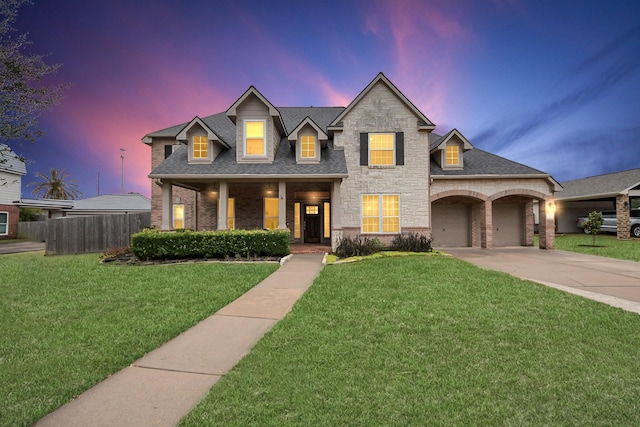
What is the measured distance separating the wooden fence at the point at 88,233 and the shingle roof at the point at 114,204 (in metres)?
15.8

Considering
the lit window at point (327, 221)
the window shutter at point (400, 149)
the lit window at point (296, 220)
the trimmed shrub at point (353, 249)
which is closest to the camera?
the trimmed shrub at point (353, 249)

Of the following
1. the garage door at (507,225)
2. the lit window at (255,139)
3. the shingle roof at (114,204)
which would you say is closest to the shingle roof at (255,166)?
the lit window at (255,139)

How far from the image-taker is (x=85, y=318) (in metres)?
5.01

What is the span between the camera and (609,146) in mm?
66250

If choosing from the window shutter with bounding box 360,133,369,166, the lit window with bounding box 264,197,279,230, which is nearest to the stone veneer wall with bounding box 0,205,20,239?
the lit window with bounding box 264,197,279,230

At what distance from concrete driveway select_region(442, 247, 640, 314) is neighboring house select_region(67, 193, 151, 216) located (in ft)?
107

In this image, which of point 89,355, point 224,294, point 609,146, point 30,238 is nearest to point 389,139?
point 224,294

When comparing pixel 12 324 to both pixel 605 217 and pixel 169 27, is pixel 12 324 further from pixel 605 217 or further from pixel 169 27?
pixel 605 217

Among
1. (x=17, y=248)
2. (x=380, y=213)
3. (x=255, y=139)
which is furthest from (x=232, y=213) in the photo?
(x=17, y=248)

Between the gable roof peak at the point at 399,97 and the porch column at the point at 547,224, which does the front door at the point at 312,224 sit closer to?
the gable roof peak at the point at 399,97

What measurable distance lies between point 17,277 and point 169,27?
1586 cm

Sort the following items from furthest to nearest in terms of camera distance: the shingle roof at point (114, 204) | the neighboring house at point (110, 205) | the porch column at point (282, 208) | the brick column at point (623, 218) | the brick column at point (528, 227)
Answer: the shingle roof at point (114, 204), the neighboring house at point (110, 205), the brick column at point (623, 218), the brick column at point (528, 227), the porch column at point (282, 208)

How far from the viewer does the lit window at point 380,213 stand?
46.6 feet

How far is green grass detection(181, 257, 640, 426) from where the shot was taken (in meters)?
2.47
